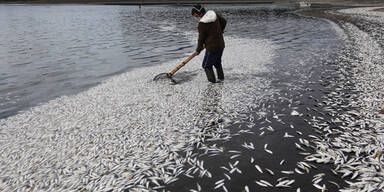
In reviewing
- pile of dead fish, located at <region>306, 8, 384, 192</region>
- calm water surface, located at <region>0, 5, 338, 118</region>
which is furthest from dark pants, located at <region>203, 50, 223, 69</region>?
pile of dead fish, located at <region>306, 8, 384, 192</region>

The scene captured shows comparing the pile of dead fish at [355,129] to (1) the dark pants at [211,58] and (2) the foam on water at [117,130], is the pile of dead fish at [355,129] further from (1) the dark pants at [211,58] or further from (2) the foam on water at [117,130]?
(1) the dark pants at [211,58]

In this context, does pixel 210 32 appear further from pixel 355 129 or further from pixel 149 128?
pixel 355 129

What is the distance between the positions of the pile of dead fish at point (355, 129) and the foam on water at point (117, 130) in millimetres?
3123

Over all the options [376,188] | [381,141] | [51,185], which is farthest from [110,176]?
[381,141]

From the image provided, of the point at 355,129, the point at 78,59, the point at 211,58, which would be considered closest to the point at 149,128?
the point at 211,58

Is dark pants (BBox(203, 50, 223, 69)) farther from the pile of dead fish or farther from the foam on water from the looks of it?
the pile of dead fish

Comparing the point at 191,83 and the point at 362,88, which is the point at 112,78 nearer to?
the point at 191,83

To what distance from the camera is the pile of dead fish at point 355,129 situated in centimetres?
614

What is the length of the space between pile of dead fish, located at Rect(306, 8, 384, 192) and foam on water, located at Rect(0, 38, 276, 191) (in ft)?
10.2

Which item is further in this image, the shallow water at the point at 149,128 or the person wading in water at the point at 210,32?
the person wading in water at the point at 210,32

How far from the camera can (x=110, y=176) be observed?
21.5ft

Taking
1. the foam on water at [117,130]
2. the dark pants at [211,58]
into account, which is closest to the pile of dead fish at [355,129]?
the foam on water at [117,130]

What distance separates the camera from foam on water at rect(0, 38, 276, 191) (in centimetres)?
668

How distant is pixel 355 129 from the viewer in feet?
27.0
